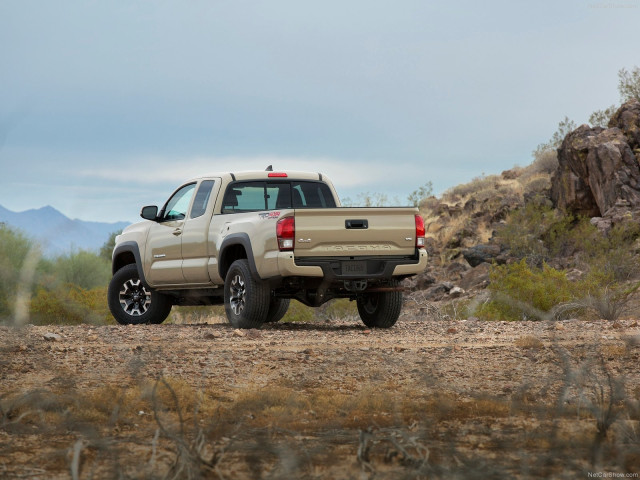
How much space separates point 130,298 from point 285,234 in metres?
4.47

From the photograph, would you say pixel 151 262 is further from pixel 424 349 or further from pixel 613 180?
pixel 613 180

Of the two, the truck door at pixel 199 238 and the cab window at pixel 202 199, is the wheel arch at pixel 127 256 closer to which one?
the truck door at pixel 199 238

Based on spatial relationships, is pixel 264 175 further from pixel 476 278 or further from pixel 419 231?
pixel 476 278

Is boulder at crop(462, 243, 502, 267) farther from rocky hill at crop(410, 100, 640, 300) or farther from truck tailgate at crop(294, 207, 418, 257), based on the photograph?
truck tailgate at crop(294, 207, 418, 257)

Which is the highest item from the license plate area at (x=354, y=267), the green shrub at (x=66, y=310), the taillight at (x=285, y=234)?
the taillight at (x=285, y=234)

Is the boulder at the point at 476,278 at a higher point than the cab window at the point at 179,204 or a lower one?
lower

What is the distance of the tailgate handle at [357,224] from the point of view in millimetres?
11367

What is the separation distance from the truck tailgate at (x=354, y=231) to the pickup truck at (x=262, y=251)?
0.01 metres

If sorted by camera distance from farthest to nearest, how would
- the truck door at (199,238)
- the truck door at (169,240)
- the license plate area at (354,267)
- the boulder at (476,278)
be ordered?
the boulder at (476,278)
the truck door at (169,240)
the truck door at (199,238)
the license plate area at (354,267)

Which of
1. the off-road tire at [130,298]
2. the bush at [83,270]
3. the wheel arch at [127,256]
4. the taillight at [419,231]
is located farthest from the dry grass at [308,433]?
the bush at [83,270]

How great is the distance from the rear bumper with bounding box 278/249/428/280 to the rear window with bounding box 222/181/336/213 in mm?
1791

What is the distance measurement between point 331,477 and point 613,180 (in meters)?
27.2

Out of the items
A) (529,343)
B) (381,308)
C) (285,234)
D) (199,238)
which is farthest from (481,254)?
(529,343)

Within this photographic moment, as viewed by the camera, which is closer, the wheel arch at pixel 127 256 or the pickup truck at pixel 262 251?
the pickup truck at pixel 262 251
